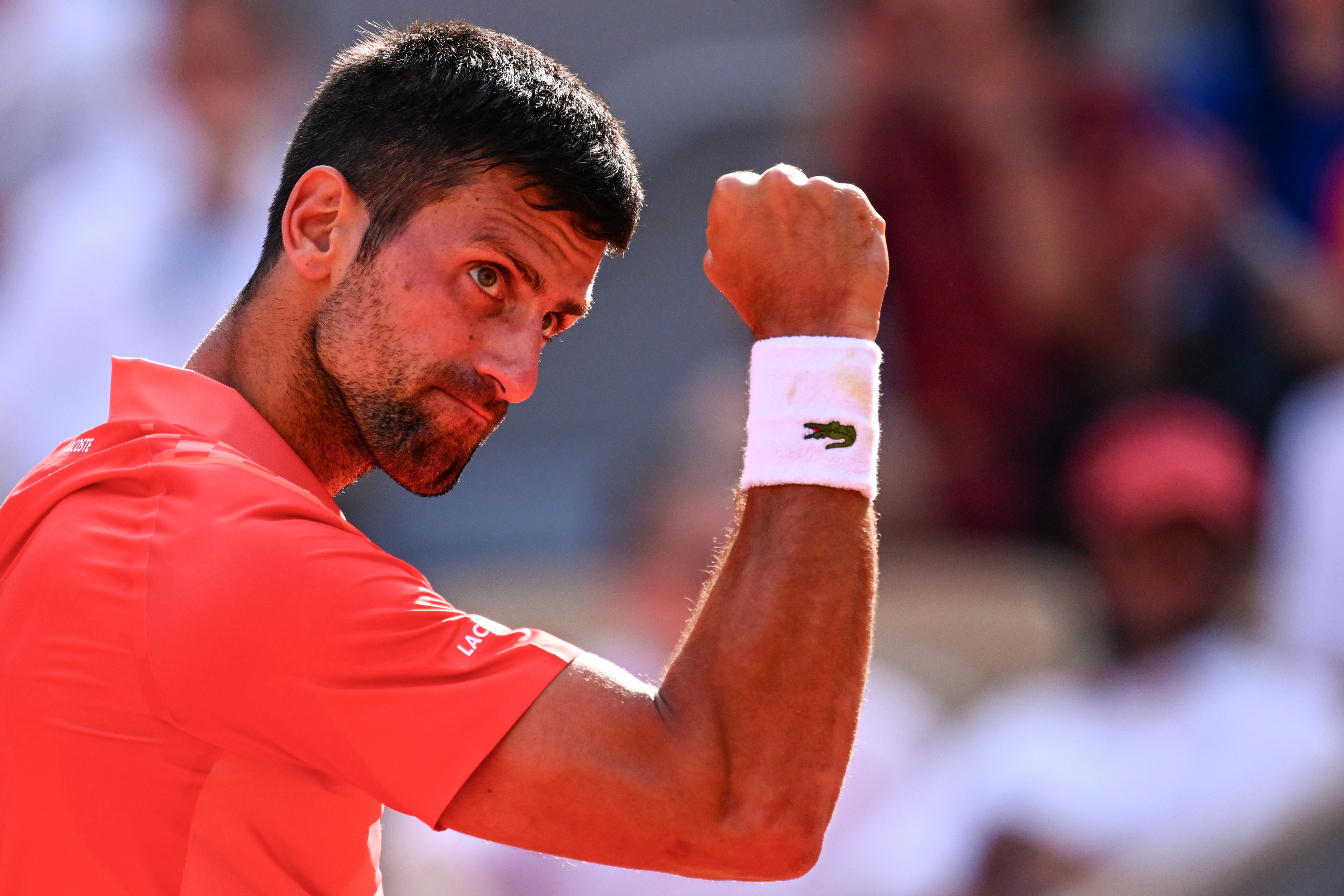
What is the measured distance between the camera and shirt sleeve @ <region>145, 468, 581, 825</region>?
5.18ft

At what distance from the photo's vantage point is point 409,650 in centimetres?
162

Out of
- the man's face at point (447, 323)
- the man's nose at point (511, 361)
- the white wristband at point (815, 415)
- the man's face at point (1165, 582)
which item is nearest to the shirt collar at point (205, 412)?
A: the man's face at point (447, 323)

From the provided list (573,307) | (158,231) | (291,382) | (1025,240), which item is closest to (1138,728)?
(1025,240)

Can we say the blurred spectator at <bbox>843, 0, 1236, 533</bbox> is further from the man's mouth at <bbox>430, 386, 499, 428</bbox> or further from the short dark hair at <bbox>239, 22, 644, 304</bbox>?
the man's mouth at <bbox>430, 386, 499, 428</bbox>

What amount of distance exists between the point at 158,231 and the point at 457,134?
3471mm

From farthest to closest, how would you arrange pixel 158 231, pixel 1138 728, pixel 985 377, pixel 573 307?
1. pixel 985 377
2. pixel 158 231
3. pixel 1138 728
4. pixel 573 307

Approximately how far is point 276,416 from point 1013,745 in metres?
3.13

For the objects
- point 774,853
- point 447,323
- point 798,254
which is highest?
point 798,254

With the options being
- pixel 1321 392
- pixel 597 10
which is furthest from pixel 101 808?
pixel 597 10

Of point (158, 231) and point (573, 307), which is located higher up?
point (158, 231)

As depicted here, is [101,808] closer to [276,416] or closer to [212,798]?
[212,798]

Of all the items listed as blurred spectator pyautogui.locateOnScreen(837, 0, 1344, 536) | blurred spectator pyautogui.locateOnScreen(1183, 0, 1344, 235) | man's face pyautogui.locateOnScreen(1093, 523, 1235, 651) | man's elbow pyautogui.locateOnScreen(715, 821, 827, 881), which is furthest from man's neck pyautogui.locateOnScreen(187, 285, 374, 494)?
blurred spectator pyautogui.locateOnScreen(1183, 0, 1344, 235)

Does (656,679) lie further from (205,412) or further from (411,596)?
(411,596)

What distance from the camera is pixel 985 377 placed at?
5.39m
